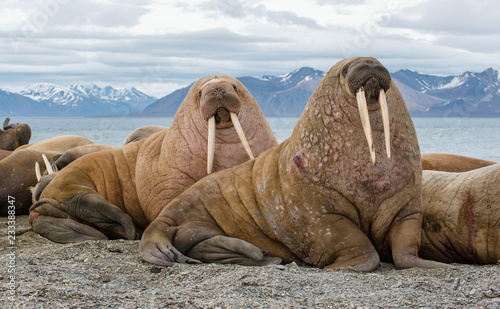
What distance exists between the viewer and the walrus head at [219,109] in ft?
18.6

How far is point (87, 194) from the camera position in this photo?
6.15 meters

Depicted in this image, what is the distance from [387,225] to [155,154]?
2776 millimetres

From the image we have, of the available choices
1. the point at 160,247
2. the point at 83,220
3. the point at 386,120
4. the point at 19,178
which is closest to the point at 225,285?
the point at 160,247

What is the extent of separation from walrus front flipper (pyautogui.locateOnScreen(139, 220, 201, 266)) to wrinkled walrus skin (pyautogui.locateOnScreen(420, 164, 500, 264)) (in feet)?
6.44

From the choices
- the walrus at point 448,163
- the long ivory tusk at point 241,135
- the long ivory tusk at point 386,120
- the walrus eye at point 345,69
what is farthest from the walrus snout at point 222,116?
the walrus at point 448,163

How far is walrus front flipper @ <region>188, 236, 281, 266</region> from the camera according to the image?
4.61 m

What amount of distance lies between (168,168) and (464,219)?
2.86 metres

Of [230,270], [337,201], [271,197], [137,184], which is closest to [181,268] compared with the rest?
[230,270]

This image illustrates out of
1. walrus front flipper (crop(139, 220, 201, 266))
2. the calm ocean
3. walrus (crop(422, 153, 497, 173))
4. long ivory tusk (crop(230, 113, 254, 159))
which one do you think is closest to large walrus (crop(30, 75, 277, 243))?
long ivory tusk (crop(230, 113, 254, 159))

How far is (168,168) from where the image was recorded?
19.8 ft

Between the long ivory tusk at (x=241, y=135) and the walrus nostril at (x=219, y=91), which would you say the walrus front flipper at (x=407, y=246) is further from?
the walrus nostril at (x=219, y=91)

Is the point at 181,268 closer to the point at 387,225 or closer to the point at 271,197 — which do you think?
the point at 271,197

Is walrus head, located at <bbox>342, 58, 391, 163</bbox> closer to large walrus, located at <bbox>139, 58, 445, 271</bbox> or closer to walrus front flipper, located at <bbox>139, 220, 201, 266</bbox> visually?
large walrus, located at <bbox>139, 58, 445, 271</bbox>

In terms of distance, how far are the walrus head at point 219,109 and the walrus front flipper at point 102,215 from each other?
1068mm
